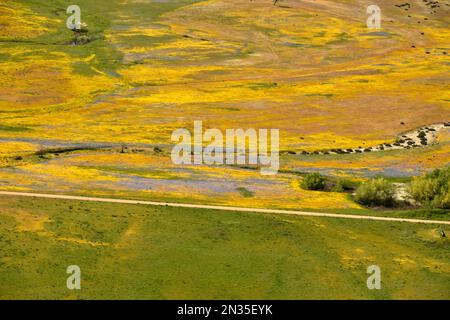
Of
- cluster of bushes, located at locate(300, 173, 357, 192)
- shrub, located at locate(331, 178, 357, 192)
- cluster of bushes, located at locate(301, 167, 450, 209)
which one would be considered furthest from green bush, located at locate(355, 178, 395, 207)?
cluster of bushes, located at locate(300, 173, 357, 192)

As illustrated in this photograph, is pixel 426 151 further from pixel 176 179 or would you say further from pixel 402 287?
pixel 402 287

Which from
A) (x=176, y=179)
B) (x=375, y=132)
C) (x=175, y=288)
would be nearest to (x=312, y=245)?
(x=175, y=288)

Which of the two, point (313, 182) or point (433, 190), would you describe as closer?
point (433, 190)

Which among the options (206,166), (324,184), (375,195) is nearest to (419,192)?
(375,195)

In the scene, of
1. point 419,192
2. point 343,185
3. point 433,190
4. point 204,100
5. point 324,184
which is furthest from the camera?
point 204,100

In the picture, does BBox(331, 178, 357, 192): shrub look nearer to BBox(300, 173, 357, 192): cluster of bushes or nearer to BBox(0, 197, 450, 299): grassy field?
BBox(300, 173, 357, 192): cluster of bushes

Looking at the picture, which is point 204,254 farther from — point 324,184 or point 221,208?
point 324,184
